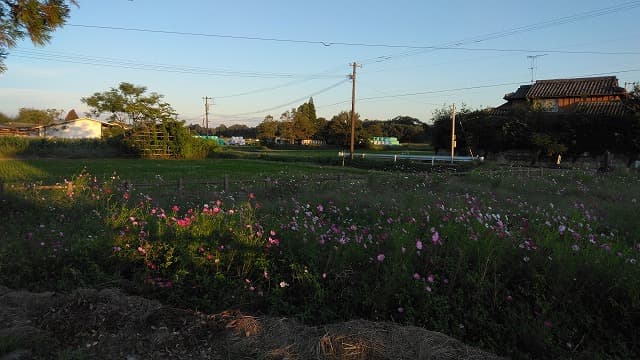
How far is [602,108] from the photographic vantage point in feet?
119

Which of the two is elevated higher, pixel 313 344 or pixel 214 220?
pixel 214 220

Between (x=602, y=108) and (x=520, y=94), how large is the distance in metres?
17.5

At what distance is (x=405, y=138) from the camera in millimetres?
116500

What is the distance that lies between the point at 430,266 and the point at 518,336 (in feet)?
3.18

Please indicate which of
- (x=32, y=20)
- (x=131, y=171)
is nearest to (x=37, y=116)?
(x=131, y=171)

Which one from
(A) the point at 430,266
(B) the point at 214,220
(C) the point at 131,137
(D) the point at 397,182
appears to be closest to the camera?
(A) the point at 430,266

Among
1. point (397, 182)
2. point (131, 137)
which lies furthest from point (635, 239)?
point (131, 137)

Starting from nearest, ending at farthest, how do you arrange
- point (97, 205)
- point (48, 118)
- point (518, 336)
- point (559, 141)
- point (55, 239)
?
point (518, 336) → point (55, 239) → point (97, 205) → point (559, 141) → point (48, 118)

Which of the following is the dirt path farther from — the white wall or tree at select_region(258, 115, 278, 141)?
tree at select_region(258, 115, 278, 141)

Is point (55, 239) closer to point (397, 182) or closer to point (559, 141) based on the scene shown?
point (397, 182)

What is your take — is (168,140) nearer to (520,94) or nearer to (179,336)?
(520,94)

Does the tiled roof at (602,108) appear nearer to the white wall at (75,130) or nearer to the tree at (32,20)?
the tree at (32,20)

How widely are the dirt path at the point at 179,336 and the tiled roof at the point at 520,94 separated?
5477 centimetres

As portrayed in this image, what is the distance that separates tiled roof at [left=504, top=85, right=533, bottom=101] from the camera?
52631 millimetres
